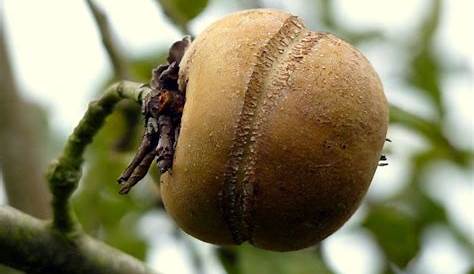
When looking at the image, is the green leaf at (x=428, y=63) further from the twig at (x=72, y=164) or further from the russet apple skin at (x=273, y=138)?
the russet apple skin at (x=273, y=138)

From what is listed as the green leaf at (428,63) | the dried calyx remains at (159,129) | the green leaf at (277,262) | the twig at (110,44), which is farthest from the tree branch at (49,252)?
the green leaf at (428,63)

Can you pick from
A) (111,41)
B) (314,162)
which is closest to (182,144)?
(314,162)

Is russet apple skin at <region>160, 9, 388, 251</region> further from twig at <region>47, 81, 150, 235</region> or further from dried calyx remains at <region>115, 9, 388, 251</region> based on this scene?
twig at <region>47, 81, 150, 235</region>

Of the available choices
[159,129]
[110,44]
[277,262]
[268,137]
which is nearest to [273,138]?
[268,137]

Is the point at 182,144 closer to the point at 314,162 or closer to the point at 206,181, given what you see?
the point at 206,181

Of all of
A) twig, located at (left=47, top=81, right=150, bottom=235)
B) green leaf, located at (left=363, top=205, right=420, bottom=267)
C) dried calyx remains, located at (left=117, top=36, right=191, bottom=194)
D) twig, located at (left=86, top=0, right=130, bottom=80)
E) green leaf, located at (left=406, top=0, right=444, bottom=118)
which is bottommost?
green leaf, located at (left=406, top=0, right=444, bottom=118)

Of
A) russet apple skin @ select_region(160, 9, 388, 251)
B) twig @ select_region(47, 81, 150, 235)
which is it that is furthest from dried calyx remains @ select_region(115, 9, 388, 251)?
twig @ select_region(47, 81, 150, 235)
